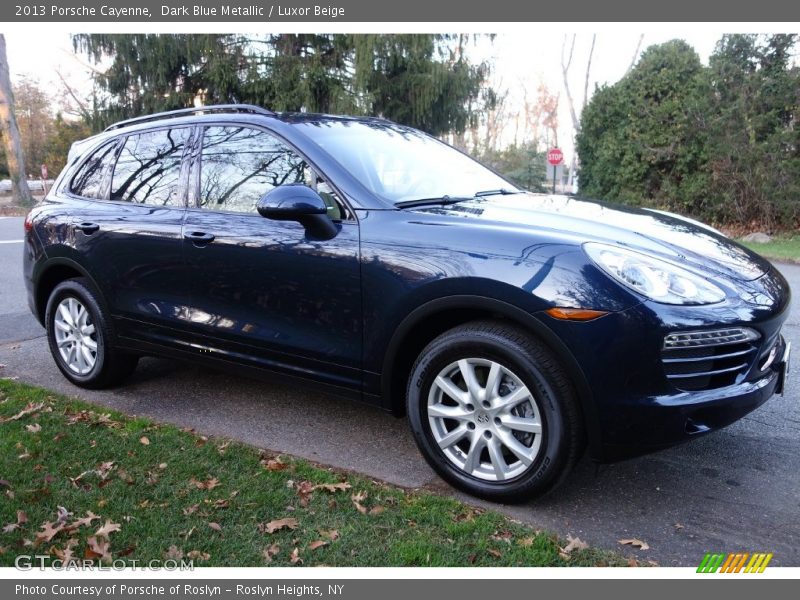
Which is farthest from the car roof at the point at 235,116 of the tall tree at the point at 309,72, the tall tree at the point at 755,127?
the tall tree at the point at 309,72

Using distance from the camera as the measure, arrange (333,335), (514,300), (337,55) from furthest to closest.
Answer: (337,55)
(333,335)
(514,300)

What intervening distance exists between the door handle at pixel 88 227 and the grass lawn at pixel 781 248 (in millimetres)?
10151

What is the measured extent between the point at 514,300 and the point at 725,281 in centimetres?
92

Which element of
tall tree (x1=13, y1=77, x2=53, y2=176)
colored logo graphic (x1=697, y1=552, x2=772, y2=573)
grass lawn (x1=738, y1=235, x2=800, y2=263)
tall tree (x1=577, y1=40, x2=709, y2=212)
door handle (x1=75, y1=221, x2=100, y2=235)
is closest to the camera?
colored logo graphic (x1=697, y1=552, x2=772, y2=573)

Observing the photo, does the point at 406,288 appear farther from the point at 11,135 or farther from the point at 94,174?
the point at 11,135

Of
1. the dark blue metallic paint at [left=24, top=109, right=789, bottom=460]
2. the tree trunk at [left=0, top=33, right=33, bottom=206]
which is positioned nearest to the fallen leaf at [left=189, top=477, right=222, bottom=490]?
the dark blue metallic paint at [left=24, top=109, right=789, bottom=460]

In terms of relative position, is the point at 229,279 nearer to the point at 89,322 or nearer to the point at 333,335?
the point at 333,335

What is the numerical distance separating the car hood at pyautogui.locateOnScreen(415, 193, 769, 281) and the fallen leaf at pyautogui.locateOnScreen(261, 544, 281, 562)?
65.5 inches

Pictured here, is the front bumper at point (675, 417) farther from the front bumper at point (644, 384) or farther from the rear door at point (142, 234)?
the rear door at point (142, 234)

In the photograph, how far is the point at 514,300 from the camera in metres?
2.79

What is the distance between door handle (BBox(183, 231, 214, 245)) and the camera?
374cm

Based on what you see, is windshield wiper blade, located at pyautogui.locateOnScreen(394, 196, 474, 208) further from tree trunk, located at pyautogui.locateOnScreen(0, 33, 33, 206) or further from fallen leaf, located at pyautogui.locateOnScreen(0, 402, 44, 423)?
tree trunk, located at pyautogui.locateOnScreen(0, 33, 33, 206)

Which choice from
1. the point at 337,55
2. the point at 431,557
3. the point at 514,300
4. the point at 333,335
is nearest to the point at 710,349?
the point at 514,300

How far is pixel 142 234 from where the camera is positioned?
409 cm
